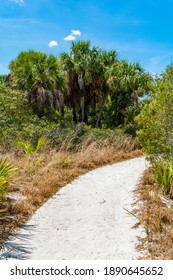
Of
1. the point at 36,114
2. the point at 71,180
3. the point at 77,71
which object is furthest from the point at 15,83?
A: the point at 71,180

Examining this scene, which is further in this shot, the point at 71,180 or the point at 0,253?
the point at 71,180

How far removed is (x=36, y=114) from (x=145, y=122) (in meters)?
9.29

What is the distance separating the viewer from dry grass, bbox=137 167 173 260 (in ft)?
15.3

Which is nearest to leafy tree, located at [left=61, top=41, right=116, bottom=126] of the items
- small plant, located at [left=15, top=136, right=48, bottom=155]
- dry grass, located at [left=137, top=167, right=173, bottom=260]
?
small plant, located at [left=15, top=136, right=48, bottom=155]

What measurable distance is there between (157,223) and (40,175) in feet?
14.4

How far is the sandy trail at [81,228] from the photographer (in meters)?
4.74

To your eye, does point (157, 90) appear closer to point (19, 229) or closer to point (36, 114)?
point (19, 229)

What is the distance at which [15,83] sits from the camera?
1833cm

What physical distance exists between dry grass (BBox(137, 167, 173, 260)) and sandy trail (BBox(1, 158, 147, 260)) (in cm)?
19

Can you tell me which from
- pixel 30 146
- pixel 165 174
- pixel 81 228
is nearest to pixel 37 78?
pixel 30 146

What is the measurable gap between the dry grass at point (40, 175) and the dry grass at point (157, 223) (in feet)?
7.36

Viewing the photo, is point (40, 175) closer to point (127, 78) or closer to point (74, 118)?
point (127, 78)

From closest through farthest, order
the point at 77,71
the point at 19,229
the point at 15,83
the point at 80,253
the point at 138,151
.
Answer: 1. the point at 80,253
2. the point at 19,229
3. the point at 138,151
4. the point at 15,83
5. the point at 77,71

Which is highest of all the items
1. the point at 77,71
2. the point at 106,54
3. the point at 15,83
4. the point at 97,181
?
the point at 106,54
